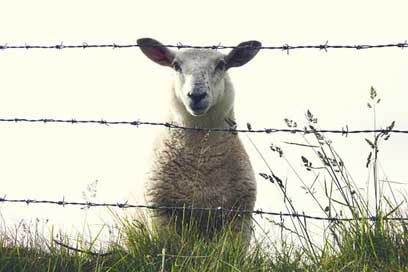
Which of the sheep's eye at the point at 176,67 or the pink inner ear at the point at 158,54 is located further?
the pink inner ear at the point at 158,54

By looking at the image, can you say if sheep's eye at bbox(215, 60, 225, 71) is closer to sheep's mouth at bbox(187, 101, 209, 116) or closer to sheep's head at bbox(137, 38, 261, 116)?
sheep's head at bbox(137, 38, 261, 116)

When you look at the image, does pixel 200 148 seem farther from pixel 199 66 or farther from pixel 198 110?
pixel 199 66

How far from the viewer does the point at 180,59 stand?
8.27 m

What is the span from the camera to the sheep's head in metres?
7.61

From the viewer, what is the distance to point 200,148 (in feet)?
26.0

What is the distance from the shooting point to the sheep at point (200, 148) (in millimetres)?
7465

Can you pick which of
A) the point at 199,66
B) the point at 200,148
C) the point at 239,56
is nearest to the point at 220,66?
the point at 239,56

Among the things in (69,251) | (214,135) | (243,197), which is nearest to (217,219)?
(243,197)

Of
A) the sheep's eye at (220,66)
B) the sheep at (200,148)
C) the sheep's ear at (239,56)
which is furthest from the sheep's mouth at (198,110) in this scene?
the sheep's ear at (239,56)

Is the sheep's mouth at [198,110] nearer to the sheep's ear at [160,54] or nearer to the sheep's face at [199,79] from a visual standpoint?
the sheep's face at [199,79]

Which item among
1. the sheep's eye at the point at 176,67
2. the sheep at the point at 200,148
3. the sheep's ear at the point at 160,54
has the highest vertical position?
the sheep's ear at the point at 160,54

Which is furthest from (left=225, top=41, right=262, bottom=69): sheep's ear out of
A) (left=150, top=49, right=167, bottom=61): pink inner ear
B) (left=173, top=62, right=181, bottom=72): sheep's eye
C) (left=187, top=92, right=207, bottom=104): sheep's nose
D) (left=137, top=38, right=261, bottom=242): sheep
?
(left=187, top=92, right=207, bottom=104): sheep's nose

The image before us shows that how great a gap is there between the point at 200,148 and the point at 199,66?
776mm

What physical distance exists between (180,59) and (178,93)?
0.35 metres
